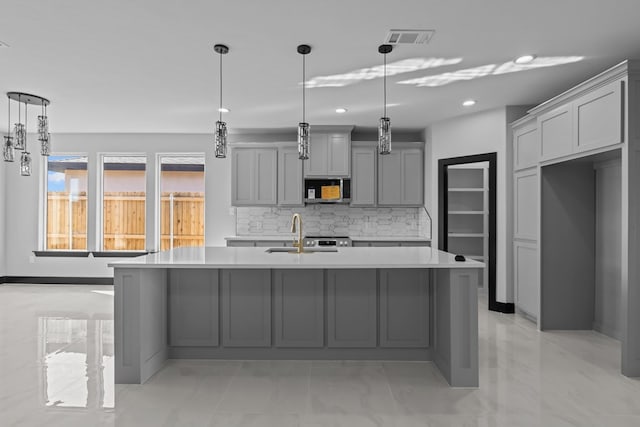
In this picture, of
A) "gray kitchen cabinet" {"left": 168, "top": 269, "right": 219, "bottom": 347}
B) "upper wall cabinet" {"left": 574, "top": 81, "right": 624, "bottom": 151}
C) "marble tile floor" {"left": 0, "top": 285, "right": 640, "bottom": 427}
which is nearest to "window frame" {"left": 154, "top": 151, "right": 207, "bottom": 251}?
"marble tile floor" {"left": 0, "top": 285, "right": 640, "bottom": 427}

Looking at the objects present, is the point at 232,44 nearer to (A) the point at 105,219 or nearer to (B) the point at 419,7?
(B) the point at 419,7

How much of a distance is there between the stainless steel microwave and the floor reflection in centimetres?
328

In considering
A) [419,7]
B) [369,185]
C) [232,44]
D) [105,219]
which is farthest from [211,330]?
[105,219]

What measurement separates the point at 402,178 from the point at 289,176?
1.78m

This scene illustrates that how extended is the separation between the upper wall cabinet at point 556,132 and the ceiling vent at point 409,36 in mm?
1632

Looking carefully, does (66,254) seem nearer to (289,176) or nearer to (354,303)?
(289,176)

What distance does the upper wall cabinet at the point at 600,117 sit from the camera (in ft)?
10.3

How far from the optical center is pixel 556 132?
4.01 metres

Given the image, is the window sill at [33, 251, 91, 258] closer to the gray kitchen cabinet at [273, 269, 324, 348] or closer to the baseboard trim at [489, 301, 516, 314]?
the gray kitchen cabinet at [273, 269, 324, 348]

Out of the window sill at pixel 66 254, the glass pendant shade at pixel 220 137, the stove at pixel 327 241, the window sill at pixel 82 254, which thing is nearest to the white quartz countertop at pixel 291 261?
the glass pendant shade at pixel 220 137

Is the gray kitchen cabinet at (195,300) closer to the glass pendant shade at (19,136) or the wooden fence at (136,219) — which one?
the glass pendant shade at (19,136)

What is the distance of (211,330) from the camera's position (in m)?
3.40

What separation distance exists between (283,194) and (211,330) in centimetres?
331

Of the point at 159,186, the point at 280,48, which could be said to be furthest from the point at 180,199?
the point at 280,48
